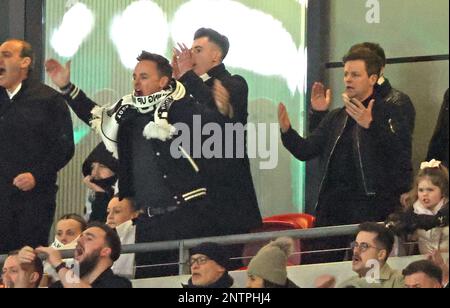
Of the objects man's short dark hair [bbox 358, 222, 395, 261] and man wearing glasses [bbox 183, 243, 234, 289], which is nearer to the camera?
man's short dark hair [bbox 358, 222, 395, 261]

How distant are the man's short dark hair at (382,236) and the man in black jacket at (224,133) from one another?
1.93ft

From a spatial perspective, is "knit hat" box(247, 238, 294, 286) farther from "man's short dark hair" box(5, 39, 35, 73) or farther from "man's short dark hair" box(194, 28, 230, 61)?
"man's short dark hair" box(5, 39, 35, 73)

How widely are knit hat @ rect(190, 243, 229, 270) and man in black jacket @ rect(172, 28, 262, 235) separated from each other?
10 centimetres

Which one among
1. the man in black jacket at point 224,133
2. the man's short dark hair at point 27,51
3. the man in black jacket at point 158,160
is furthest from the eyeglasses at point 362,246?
the man's short dark hair at point 27,51

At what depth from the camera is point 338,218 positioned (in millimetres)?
4953

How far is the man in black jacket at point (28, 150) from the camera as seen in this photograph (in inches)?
215

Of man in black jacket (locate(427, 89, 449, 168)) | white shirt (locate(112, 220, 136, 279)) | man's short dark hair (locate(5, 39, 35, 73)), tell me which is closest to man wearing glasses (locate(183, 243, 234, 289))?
A: white shirt (locate(112, 220, 136, 279))

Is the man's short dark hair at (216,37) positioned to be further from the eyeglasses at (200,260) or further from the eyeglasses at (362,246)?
the eyeglasses at (362,246)

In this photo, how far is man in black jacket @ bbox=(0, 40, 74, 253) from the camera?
5.47 meters

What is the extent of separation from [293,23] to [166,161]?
774 millimetres

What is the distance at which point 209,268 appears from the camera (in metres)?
5.02
